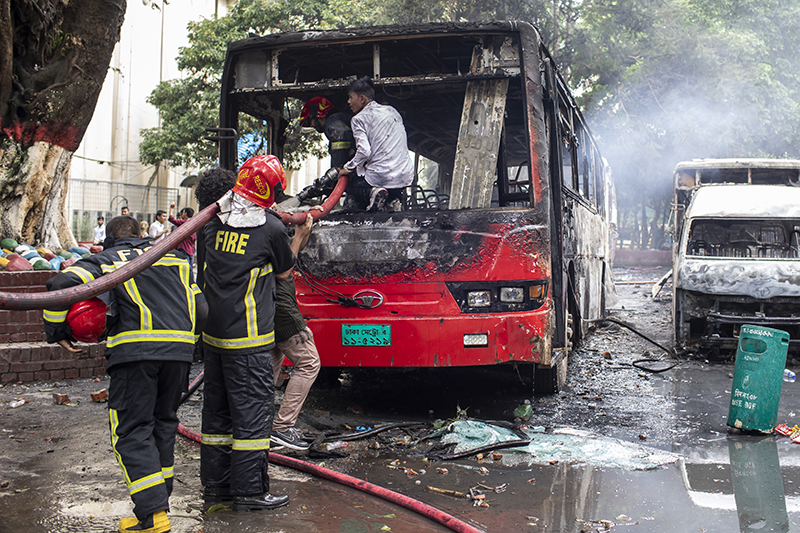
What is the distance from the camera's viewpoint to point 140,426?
10.6 ft

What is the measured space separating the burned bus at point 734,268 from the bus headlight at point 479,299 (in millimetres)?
3923

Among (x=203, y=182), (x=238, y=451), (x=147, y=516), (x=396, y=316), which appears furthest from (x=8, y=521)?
(x=396, y=316)

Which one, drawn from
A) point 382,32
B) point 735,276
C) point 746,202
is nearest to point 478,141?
point 382,32

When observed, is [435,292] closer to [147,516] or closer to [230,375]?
[230,375]

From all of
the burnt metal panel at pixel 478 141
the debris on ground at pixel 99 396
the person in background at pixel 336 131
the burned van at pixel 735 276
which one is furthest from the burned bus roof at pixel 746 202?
the debris on ground at pixel 99 396

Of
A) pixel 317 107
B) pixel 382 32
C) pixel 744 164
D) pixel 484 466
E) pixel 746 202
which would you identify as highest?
pixel 744 164

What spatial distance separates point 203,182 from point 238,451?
1504 mm

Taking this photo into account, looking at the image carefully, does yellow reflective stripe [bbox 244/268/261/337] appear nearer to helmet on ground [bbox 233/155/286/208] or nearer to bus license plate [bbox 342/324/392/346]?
helmet on ground [bbox 233/155/286/208]

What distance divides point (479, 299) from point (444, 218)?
0.65 meters

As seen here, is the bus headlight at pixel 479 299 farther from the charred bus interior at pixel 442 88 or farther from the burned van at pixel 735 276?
the burned van at pixel 735 276

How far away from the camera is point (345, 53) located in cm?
561

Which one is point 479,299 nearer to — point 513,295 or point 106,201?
point 513,295

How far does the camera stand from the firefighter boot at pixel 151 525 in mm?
3121

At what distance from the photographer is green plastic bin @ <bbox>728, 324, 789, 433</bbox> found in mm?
5020
